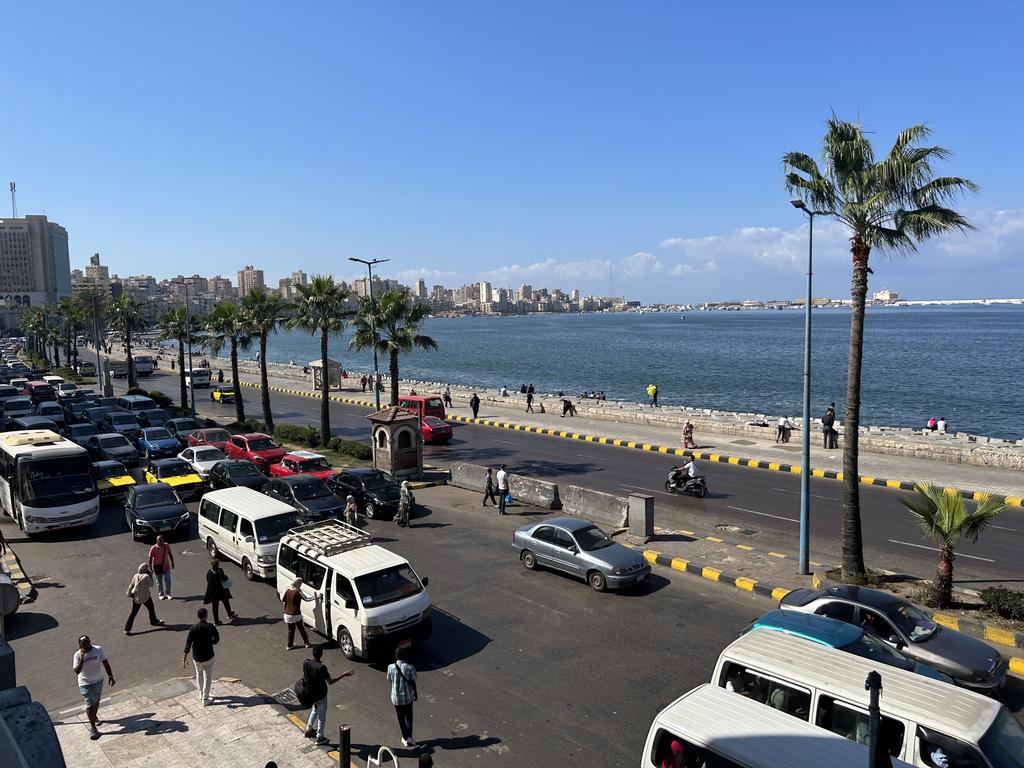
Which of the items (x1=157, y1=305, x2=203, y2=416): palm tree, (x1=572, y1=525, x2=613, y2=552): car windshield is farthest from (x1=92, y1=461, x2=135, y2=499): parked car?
(x1=157, y1=305, x2=203, y2=416): palm tree

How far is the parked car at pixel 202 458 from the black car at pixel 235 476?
1.15 m

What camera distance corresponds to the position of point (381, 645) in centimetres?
1139

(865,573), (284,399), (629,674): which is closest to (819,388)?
(284,399)

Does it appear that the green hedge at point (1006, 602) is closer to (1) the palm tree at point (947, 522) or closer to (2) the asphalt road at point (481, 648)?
(1) the palm tree at point (947, 522)

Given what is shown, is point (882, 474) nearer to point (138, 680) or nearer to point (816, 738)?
point (816, 738)

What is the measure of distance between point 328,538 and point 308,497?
6.68m

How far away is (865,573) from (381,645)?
10.3 m

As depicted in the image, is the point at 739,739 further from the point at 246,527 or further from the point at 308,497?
the point at 308,497

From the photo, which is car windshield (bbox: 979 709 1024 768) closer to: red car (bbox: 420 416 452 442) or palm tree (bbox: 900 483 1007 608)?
palm tree (bbox: 900 483 1007 608)

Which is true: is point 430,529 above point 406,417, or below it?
below

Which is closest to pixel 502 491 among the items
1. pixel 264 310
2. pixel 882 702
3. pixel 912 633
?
pixel 912 633

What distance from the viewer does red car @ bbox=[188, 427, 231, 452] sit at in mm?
28859

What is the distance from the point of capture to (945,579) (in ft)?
43.8

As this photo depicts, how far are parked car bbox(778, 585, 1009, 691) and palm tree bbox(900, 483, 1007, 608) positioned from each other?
2.44m
